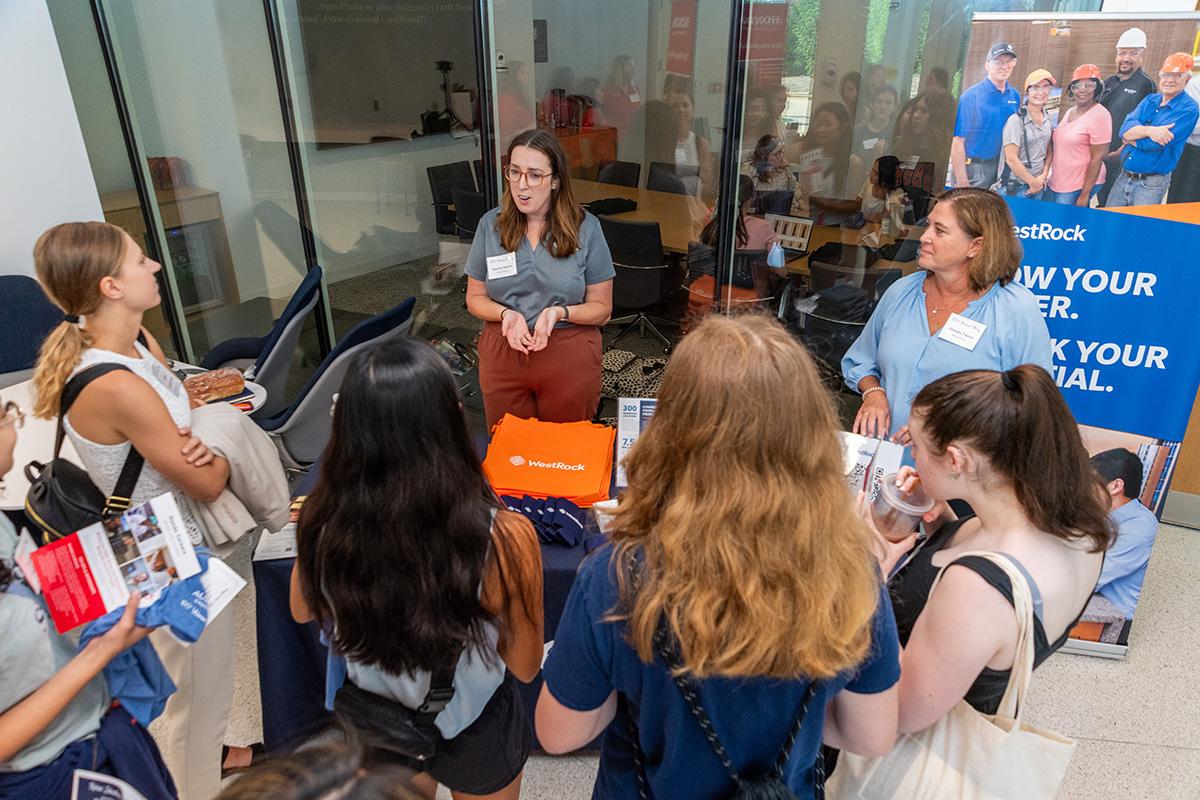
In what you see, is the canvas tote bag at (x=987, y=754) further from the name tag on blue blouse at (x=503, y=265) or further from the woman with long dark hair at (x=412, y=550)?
the name tag on blue blouse at (x=503, y=265)

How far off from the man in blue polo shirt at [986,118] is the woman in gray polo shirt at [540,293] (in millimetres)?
1377

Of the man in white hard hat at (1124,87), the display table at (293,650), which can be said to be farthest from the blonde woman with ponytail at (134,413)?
the man in white hard hat at (1124,87)

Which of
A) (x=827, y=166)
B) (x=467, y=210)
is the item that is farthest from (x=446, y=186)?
(x=827, y=166)

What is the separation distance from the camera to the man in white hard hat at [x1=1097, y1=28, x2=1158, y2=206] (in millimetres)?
2291

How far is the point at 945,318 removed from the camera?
2246 millimetres

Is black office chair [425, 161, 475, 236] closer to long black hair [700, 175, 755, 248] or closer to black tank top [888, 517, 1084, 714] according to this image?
long black hair [700, 175, 755, 248]

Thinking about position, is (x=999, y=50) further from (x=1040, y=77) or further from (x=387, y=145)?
(x=387, y=145)

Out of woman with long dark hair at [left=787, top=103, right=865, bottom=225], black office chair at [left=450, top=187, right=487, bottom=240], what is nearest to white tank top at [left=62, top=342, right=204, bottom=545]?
black office chair at [left=450, top=187, right=487, bottom=240]

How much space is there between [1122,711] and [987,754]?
166 cm

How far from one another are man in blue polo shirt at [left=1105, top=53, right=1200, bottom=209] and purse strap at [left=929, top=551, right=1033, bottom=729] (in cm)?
188

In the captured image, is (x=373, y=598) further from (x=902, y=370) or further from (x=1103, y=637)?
(x=1103, y=637)

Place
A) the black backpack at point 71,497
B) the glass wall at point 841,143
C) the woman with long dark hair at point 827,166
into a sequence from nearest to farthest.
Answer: the black backpack at point 71,497 < the glass wall at point 841,143 < the woman with long dark hair at point 827,166

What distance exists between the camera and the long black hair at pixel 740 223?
3564 mm

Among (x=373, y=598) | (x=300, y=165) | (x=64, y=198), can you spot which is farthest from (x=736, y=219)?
(x=64, y=198)
